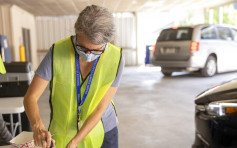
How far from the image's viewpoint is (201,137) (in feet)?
7.55

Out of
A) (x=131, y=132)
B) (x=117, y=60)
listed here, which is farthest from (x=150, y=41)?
(x=117, y=60)

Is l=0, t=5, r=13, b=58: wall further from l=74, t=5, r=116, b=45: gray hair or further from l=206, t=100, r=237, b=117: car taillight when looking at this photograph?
l=74, t=5, r=116, b=45: gray hair

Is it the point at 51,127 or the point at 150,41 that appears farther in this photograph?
the point at 150,41

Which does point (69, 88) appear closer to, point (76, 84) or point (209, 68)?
point (76, 84)

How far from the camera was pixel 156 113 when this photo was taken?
4.32 metres

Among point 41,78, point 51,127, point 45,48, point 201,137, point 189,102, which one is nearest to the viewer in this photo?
point 41,78

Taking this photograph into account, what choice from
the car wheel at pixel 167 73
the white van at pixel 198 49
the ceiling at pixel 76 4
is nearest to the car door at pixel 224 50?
the white van at pixel 198 49

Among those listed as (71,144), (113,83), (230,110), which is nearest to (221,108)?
(230,110)

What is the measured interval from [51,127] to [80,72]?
38 cm

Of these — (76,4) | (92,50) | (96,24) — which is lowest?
(92,50)

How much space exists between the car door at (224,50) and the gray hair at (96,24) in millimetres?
7433

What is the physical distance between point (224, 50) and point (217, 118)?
6.54 meters

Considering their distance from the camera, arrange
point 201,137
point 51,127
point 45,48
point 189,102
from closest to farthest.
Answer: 1. point 51,127
2. point 201,137
3. point 189,102
4. point 45,48

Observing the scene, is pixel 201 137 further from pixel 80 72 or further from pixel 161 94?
pixel 161 94
